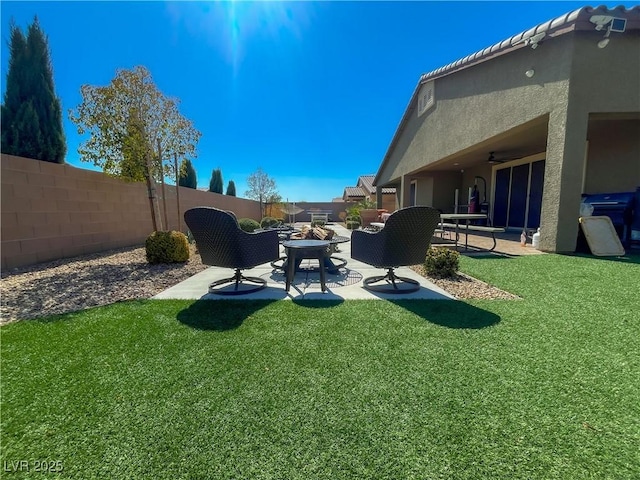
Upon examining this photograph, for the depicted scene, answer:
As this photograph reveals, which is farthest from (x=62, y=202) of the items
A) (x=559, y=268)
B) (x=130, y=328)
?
(x=559, y=268)

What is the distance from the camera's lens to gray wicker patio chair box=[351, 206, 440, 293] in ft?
10.7

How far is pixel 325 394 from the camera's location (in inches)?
62.8

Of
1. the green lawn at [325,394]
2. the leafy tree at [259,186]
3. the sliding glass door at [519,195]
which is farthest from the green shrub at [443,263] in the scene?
the leafy tree at [259,186]

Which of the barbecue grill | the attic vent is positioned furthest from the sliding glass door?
the attic vent

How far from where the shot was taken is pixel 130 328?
2.44m

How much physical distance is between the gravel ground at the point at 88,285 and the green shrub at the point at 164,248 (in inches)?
5.8

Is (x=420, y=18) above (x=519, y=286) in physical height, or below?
above

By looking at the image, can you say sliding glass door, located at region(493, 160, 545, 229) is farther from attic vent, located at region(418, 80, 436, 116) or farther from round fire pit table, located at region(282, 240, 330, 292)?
round fire pit table, located at region(282, 240, 330, 292)

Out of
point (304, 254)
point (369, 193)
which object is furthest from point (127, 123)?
point (369, 193)

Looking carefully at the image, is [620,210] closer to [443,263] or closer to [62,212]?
[443,263]

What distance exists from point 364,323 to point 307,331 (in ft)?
1.83

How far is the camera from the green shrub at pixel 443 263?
13.7ft

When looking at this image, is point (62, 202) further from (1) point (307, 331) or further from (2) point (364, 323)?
(2) point (364, 323)

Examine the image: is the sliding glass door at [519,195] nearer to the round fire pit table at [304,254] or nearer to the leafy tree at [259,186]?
the round fire pit table at [304,254]
